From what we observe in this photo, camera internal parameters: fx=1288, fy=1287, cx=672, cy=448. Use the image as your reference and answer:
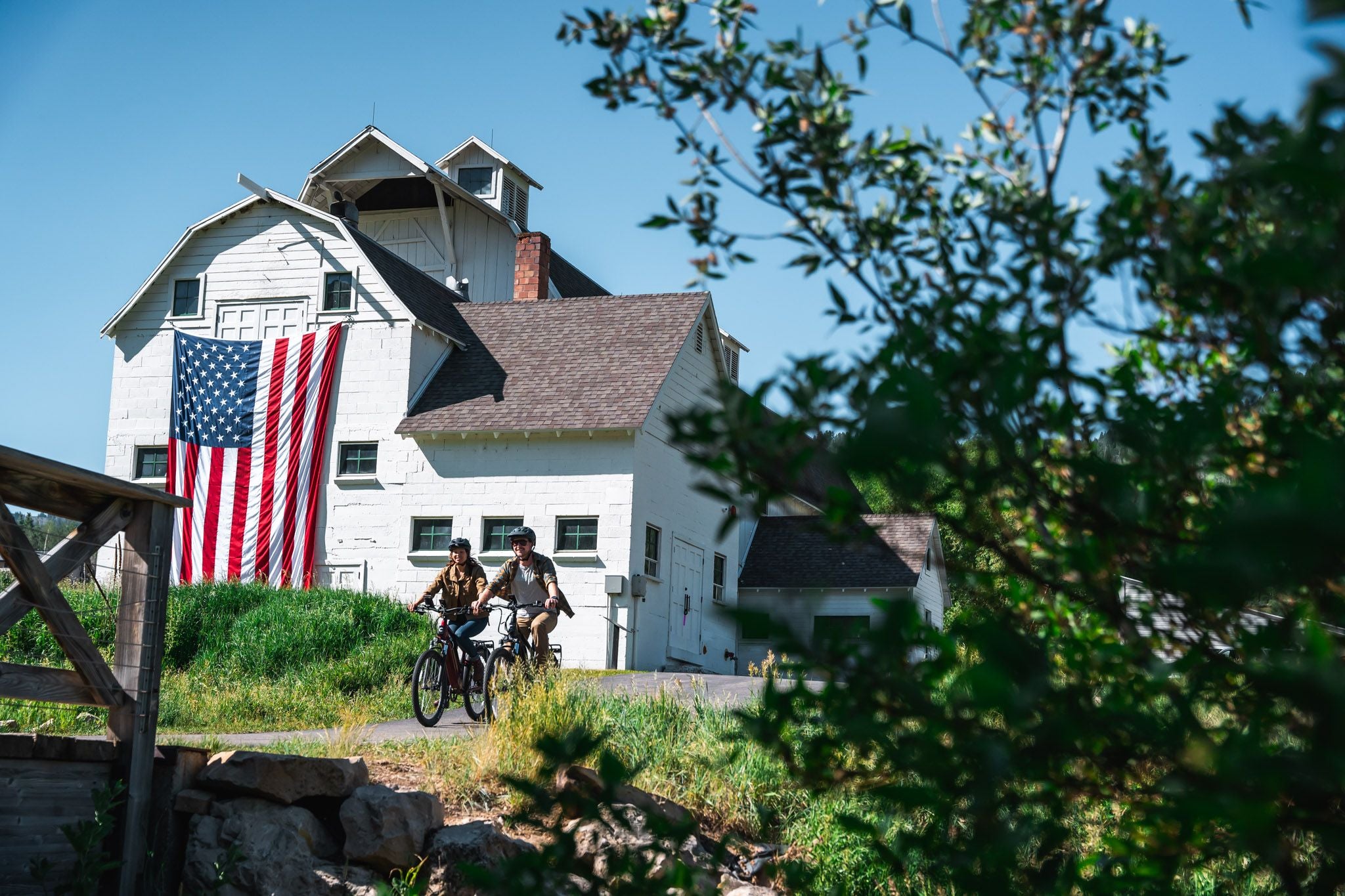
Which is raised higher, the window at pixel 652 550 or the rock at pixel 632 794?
the window at pixel 652 550

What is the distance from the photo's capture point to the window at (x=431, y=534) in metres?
23.9

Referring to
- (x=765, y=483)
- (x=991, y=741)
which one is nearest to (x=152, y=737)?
(x=765, y=483)

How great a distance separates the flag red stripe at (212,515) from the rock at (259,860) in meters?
17.1

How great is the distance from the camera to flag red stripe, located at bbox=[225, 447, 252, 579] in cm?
2405

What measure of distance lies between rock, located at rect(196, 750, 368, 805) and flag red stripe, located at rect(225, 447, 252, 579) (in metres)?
16.8

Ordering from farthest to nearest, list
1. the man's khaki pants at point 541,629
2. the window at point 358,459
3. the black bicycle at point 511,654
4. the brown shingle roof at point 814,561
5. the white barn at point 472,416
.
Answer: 1. the brown shingle roof at point 814,561
2. the window at point 358,459
3. the white barn at point 472,416
4. the man's khaki pants at point 541,629
5. the black bicycle at point 511,654

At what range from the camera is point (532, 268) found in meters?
29.0

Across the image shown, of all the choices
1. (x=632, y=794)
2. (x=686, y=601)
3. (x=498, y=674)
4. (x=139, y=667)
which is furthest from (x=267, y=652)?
(x=632, y=794)

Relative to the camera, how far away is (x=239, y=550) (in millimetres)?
24094

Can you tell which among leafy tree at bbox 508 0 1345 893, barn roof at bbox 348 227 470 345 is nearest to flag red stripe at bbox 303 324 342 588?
barn roof at bbox 348 227 470 345

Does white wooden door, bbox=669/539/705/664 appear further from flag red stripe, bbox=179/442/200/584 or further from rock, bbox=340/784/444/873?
rock, bbox=340/784/444/873

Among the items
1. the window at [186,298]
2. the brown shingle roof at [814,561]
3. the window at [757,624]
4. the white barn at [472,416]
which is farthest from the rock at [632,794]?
the window at [186,298]

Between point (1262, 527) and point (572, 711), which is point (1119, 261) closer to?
point (1262, 527)

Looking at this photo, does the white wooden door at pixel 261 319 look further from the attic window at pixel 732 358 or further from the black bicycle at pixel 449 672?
the black bicycle at pixel 449 672
